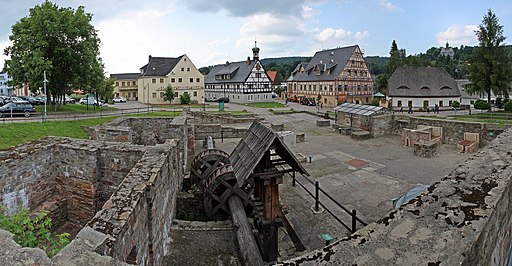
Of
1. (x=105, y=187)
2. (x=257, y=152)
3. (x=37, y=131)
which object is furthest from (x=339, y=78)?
(x=257, y=152)

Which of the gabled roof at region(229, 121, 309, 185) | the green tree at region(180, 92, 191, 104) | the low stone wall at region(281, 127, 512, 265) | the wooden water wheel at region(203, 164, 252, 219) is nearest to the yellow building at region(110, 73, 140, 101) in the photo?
the green tree at region(180, 92, 191, 104)

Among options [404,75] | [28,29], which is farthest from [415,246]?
[404,75]

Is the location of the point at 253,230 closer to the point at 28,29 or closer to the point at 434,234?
the point at 434,234

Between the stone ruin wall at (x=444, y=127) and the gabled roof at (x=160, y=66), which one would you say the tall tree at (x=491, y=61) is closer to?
the stone ruin wall at (x=444, y=127)

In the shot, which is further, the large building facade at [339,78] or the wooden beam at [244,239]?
the large building facade at [339,78]

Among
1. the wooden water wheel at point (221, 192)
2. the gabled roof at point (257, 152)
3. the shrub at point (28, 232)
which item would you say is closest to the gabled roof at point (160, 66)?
the wooden water wheel at point (221, 192)

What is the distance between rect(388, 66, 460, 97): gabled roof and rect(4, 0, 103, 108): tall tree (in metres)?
40.9

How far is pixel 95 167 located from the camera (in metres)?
10.1

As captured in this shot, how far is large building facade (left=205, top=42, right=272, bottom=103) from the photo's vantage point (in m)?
64.0

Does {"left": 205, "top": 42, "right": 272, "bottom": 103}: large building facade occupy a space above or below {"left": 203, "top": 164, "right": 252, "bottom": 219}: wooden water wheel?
above

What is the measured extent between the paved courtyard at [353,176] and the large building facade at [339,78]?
1282 inches

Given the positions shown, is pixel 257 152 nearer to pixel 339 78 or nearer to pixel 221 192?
pixel 221 192

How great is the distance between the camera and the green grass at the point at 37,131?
1615 cm

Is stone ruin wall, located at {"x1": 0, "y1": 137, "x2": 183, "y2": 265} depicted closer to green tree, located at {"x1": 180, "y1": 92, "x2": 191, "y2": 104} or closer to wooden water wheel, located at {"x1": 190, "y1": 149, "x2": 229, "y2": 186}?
wooden water wheel, located at {"x1": 190, "y1": 149, "x2": 229, "y2": 186}
